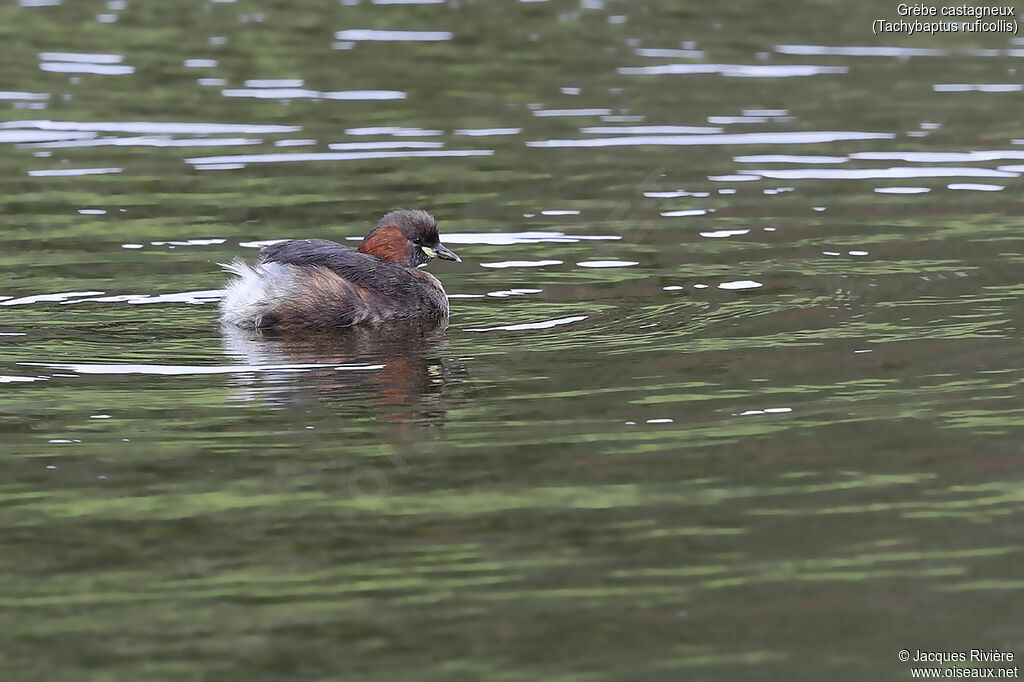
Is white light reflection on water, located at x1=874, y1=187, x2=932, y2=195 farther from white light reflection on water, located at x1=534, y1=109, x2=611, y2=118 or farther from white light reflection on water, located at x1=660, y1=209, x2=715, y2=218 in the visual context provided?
white light reflection on water, located at x1=534, y1=109, x2=611, y2=118

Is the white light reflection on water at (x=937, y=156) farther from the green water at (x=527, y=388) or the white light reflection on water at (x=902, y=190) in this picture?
the white light reflection on water at (x=902, y=190)

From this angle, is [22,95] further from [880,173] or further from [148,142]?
[880,173]

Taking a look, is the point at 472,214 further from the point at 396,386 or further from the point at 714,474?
the point at 714,474

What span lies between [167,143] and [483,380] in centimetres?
700

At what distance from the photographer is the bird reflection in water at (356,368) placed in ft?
26.0

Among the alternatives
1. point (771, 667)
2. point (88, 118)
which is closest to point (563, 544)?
point (771, 667)

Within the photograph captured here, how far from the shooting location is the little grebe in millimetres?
9617

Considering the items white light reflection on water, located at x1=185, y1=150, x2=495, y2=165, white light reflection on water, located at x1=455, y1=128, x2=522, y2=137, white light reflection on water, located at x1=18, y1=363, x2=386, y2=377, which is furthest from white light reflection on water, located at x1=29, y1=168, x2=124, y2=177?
white light reflection on water, located at x1=18, y1=363, x2=386, y2=377

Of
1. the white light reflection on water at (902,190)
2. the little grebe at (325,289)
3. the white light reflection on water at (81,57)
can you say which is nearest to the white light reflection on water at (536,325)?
the little grebe at (325,289)

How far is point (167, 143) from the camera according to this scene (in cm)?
1453

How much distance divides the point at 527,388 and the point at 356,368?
1002 mm

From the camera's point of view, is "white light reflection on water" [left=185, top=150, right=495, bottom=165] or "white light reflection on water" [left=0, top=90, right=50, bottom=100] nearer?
"white light reflection on water" [left=185, top=150, right=495, bottom=165]

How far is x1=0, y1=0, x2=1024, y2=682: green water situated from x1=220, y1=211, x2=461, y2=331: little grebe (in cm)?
20

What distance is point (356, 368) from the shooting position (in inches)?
341
